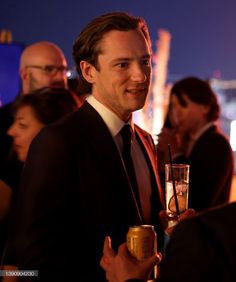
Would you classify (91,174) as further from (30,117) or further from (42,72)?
(42,72)

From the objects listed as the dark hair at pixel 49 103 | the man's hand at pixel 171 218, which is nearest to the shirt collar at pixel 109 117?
the man's hand at pixel 171 218

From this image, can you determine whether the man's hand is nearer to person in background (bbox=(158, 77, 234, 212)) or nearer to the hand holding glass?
the hand holding glass

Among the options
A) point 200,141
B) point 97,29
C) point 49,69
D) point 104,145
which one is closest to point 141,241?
point 104,145

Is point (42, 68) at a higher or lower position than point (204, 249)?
higher

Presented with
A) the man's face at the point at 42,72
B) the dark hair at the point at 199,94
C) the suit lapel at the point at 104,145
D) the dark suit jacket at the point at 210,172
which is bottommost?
the dark suit jacket at the point at 210,172

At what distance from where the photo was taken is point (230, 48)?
241 inches

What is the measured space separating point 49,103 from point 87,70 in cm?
75

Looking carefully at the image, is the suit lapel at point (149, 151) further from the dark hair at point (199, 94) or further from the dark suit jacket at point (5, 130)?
the dark hair at point (199, 94)

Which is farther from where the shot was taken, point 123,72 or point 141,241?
point 123,72

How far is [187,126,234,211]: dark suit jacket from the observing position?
2992 millimetres

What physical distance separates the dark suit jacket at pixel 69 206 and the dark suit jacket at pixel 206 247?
0.70 m

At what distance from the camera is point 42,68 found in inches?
137

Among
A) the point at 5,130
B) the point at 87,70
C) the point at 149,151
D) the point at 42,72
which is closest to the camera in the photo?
the point at 87,70

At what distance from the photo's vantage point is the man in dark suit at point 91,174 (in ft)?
5.23
